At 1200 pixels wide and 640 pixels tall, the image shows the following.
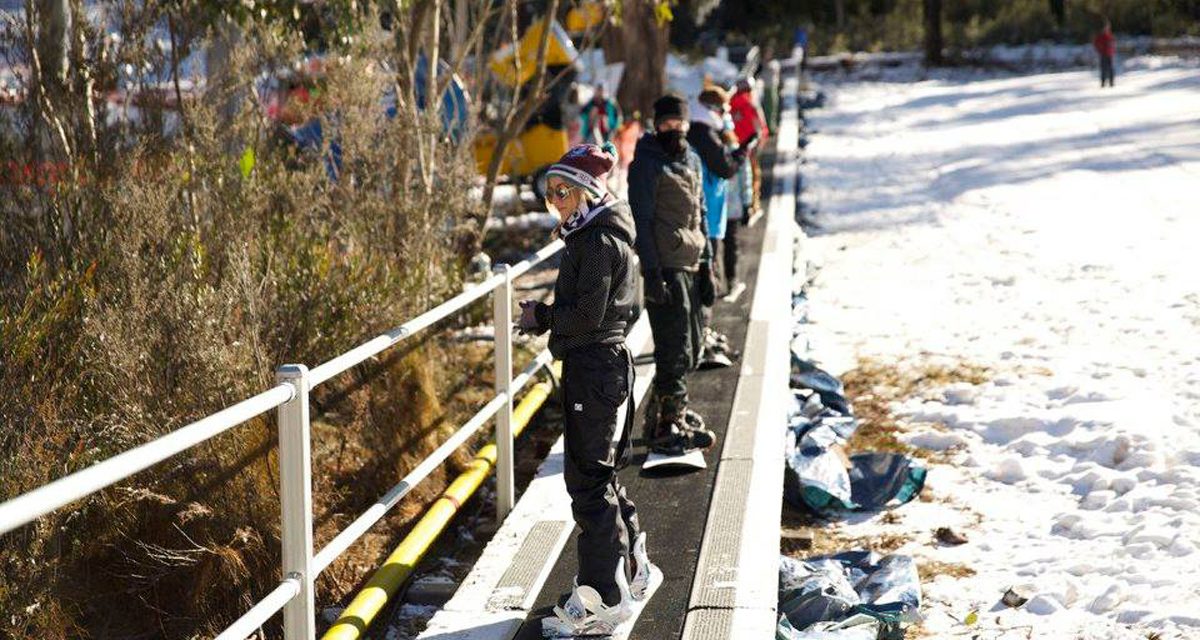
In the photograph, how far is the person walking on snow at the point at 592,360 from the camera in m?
5.09

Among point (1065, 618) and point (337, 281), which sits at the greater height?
point (337, 281)

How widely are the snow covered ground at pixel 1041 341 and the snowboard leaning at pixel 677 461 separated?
887 mm

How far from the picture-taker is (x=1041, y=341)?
1069 centimetres

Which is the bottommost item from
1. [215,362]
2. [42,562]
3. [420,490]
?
[420,490]

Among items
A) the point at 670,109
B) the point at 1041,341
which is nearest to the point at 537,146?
the point at 1041,341

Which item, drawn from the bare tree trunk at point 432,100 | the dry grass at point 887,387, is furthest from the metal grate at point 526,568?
the bare tree trunk at point 432,100

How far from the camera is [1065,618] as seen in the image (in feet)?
19.6

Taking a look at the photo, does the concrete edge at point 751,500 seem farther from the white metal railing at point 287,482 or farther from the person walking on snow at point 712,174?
the white metal railing at point 287,482

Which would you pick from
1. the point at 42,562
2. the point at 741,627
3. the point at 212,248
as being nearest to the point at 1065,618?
the point at 741,627

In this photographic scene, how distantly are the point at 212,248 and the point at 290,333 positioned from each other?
2.56ft

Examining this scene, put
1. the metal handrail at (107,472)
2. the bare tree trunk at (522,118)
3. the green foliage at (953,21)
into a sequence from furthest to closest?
the green foliage at (953,21)
the bare tree trunk at (522,118)
the metal handrail at (107,472)

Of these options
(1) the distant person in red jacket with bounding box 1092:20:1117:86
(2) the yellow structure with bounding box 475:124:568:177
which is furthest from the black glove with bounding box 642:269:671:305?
(1) the distant person in red jacket with bounding box 1092:20:1117:86

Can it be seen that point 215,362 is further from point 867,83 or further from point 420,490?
point 867,83

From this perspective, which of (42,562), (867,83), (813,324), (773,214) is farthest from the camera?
(867,83)
